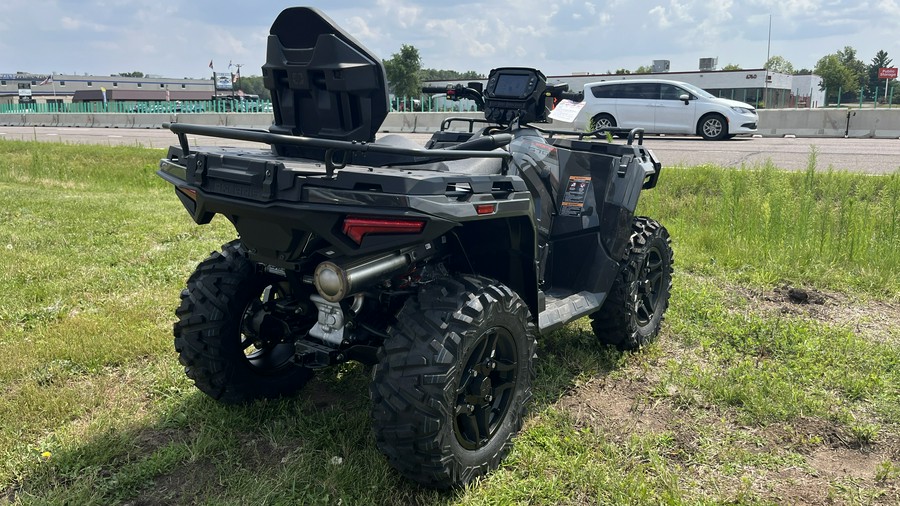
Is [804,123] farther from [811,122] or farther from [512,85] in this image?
[512,85]

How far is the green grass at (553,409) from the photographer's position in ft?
9.33

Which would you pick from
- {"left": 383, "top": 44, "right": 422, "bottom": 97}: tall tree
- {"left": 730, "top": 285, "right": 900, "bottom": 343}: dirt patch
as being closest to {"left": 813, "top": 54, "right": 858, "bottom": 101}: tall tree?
{"left": 383, "top": 44, "right": 422, "bottom": 97}: tall tree

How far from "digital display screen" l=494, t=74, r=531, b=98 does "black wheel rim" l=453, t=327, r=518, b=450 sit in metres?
1.75

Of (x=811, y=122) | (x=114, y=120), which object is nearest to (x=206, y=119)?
(x=114, y=120)

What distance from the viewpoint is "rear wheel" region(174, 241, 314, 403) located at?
319cm

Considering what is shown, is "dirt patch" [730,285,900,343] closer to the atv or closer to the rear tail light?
the atv

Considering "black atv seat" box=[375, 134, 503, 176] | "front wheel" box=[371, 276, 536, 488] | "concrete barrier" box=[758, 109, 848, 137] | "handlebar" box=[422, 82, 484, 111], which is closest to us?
"front wheel" box=[371, 276, 536, 488]

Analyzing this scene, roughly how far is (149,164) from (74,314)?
28.7 feet

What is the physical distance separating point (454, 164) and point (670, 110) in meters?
15.2

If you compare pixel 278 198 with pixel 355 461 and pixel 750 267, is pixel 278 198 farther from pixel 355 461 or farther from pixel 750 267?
pixel 750 267

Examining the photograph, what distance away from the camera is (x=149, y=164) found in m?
12.8

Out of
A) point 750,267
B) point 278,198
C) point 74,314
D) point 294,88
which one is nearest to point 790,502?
point 278,198

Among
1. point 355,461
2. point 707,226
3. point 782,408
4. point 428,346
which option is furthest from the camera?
point 707,226

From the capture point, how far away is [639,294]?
4387 mm
